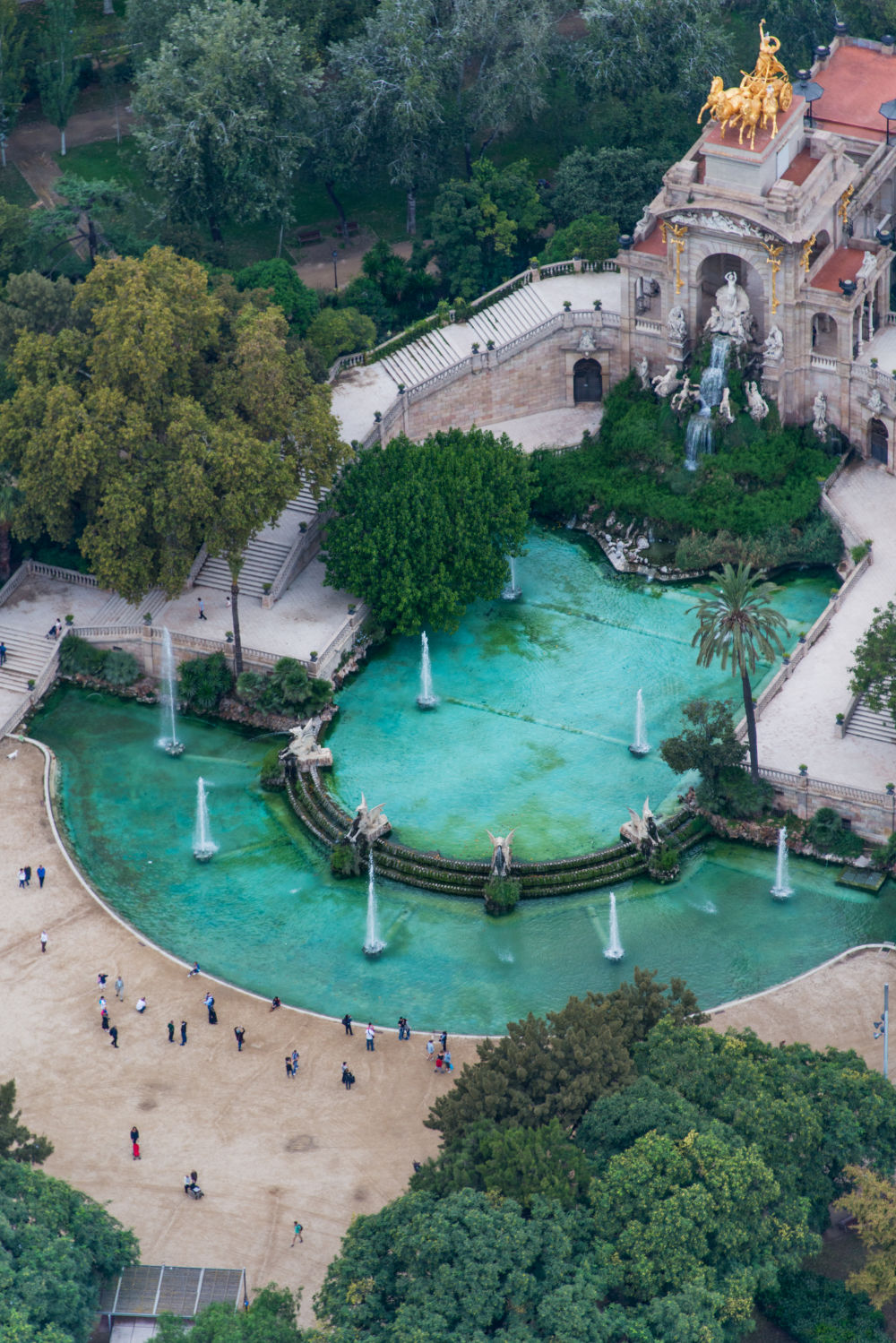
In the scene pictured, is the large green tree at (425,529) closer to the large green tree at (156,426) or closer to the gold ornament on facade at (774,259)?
the large green tree at (156,426)

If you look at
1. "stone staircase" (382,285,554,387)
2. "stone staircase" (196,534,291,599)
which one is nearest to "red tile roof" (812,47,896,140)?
"stone staircase" (382,285,554,387)

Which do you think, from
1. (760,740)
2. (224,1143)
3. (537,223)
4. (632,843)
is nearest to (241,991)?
(224,1143)

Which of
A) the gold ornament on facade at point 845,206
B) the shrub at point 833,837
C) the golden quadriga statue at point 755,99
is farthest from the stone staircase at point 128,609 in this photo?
the gold ornament on facade at point 845,206

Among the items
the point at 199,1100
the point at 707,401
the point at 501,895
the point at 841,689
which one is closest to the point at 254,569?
the point at 707,401

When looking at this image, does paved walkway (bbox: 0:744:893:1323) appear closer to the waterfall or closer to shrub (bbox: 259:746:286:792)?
shrub (bbox: 259:746:286:792)

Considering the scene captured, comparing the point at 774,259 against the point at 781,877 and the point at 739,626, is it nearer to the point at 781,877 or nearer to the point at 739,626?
the point at 739,626
